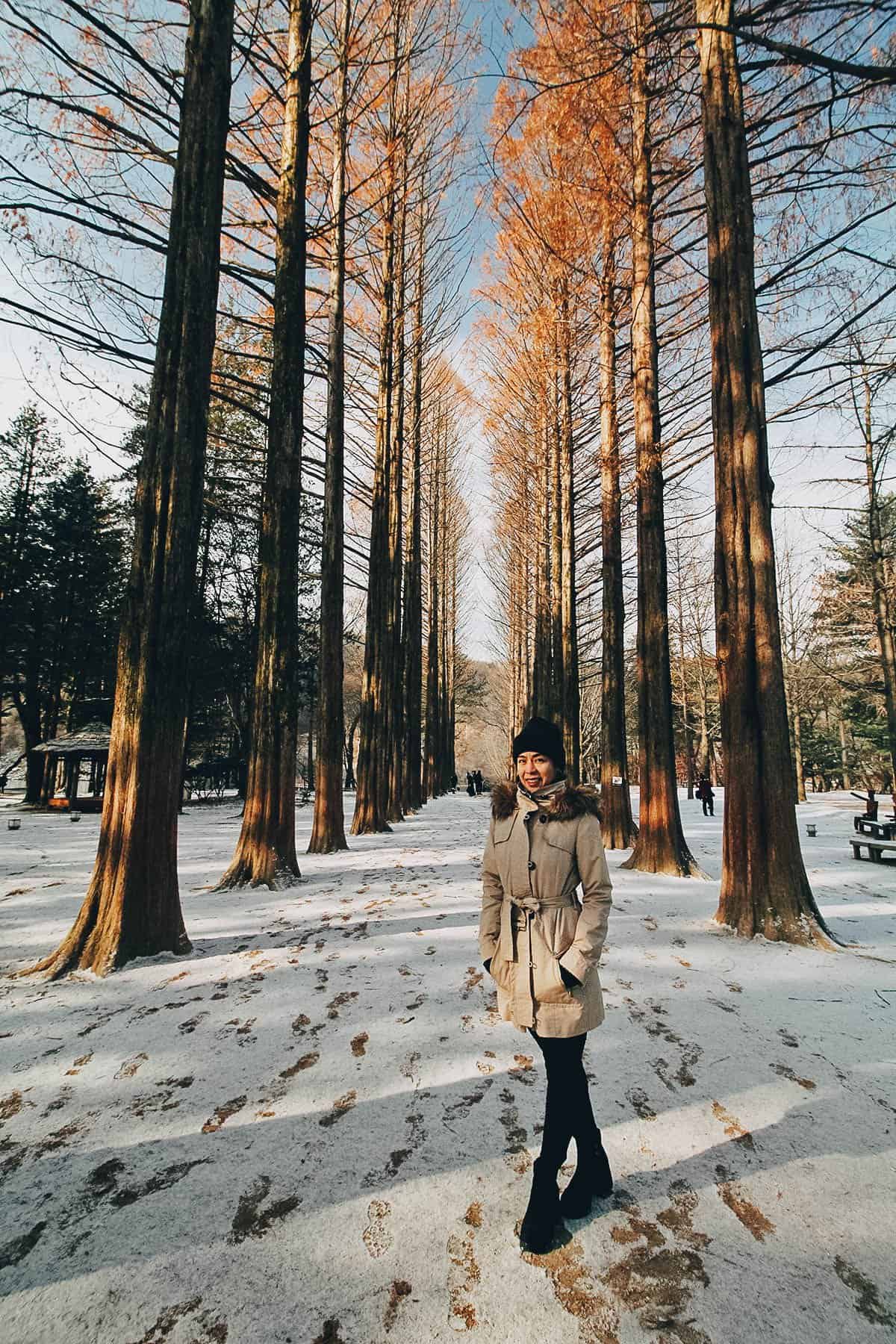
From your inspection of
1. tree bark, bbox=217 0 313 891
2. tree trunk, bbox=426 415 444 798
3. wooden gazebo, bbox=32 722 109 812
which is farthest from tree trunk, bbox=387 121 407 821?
wooden gazebo, bbox=32 722 109 812

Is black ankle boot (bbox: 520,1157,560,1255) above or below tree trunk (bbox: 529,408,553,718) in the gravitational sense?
below

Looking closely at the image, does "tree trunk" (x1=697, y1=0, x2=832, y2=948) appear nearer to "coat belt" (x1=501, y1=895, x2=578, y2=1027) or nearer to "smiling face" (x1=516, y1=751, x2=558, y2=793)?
"smiling face" (x1=516, y1=751, x2=558, y2=793)

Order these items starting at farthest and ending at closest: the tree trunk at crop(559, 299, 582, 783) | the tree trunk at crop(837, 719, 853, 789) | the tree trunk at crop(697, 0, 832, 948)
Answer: the tree trunk at crop(837, 719, 853, 789) < the tree trunk at crop(559, 299, 582, 783) < the tree trunk at crop(697, 0, 832, 948)

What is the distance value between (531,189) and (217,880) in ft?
42.9

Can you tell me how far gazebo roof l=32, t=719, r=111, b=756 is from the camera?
854 inches

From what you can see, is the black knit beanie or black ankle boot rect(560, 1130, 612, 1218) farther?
the black knit beanie

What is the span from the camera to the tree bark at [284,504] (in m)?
7.36

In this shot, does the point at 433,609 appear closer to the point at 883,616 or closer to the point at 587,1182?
the point at 883,616

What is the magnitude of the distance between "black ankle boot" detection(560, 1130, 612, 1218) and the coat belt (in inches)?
18.8

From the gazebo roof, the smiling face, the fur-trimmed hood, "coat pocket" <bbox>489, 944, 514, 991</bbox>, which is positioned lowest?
"coat pocket" <bbox>489, 944, 514, 991</bbox>

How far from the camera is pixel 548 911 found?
78.8 inches

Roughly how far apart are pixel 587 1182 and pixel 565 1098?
292 mm

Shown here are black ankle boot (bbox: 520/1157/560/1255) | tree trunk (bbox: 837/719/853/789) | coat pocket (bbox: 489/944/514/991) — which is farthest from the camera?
tree trunk (bbox: 837/719/853/789)

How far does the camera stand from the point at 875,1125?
2.38 m
